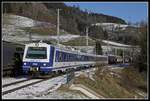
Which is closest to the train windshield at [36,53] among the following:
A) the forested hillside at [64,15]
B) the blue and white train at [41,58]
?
the blue and white train at [41,58]

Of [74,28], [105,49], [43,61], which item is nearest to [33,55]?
[43,61]

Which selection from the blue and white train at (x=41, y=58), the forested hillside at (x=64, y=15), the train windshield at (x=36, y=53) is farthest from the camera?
the forested hillside at (x=64, y=15)

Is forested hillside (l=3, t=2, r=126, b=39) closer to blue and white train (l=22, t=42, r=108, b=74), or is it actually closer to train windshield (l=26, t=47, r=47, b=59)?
blue and white train (l=22, t=42, r=108, b=74)

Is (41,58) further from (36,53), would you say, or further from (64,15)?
(64,15)

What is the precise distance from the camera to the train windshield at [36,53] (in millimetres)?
33188

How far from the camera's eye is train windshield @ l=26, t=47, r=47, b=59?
3319 cm

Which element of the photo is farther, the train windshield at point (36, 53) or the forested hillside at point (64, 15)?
the forested hillside at point (64, 15)

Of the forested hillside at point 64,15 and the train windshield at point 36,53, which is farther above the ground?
the forested hillside at point 64,15

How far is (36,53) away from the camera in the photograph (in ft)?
110

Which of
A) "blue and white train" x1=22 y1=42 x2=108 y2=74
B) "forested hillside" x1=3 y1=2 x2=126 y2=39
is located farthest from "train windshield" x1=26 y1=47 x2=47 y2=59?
"forested hillside" x1=3 y1=2 x2=126 y2=39

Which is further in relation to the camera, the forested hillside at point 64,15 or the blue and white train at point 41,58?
the forested hillside at point 64,15

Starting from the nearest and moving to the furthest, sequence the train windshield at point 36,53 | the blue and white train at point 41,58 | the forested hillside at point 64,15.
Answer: the blue and white train at point 41,58, the train windshield at point 36,53, the forested hillside at point 64,15

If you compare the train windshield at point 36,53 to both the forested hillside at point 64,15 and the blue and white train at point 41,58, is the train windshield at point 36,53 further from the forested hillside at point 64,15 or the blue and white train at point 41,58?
the forested hillside at point 64,15

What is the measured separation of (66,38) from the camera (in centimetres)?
10756
